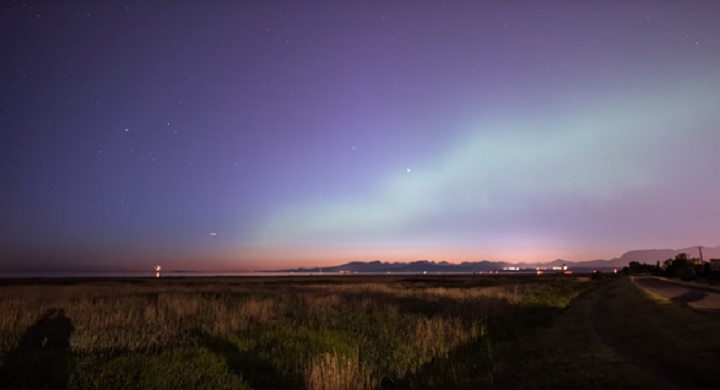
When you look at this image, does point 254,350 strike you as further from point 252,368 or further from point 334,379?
point 334,379

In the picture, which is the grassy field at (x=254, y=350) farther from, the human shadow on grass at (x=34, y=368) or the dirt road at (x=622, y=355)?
the dirt road at (x=622, y=355)

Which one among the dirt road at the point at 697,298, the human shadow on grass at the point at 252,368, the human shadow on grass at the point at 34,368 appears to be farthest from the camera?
the dirt road at the point at 697,298

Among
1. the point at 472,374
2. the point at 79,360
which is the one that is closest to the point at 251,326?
the point at 79,360

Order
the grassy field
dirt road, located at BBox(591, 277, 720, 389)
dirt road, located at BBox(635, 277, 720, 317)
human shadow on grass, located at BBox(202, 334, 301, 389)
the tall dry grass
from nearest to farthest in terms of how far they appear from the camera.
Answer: the tall dry grass, the grassy field, dirt road, located at BBox(591, 277, 720, 389), human shadow on grass, located at BBox(202, 334, 301, 389), dirt road, located at BBox(635, 277, 720, 317)

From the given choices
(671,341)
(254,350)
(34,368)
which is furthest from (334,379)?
(671,341)

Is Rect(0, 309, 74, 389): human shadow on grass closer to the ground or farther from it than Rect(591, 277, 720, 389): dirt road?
farther from it

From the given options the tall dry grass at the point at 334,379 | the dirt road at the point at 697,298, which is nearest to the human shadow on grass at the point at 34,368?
the tall dry grass at the point at 334,379

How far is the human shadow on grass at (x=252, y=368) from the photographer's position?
31.8 ft

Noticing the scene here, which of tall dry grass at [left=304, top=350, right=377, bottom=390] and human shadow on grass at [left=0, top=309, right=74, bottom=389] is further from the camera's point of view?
tall dry grass at [left=304, top=350, right=377, bottom=390]

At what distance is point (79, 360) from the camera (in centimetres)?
981

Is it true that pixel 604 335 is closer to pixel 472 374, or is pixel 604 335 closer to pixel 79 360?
pixel 472 374

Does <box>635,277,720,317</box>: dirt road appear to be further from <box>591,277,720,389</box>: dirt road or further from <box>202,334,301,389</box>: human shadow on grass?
<box>202,334,301,389</box>: human shadow on grass

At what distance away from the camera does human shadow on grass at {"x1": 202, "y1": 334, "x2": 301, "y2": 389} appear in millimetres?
9686

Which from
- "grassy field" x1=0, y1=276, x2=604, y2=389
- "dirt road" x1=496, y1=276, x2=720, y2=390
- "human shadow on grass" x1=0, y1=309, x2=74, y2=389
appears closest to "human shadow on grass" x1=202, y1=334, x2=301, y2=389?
"grassy field" x1=0, y1=276, x2=604, y2=389
